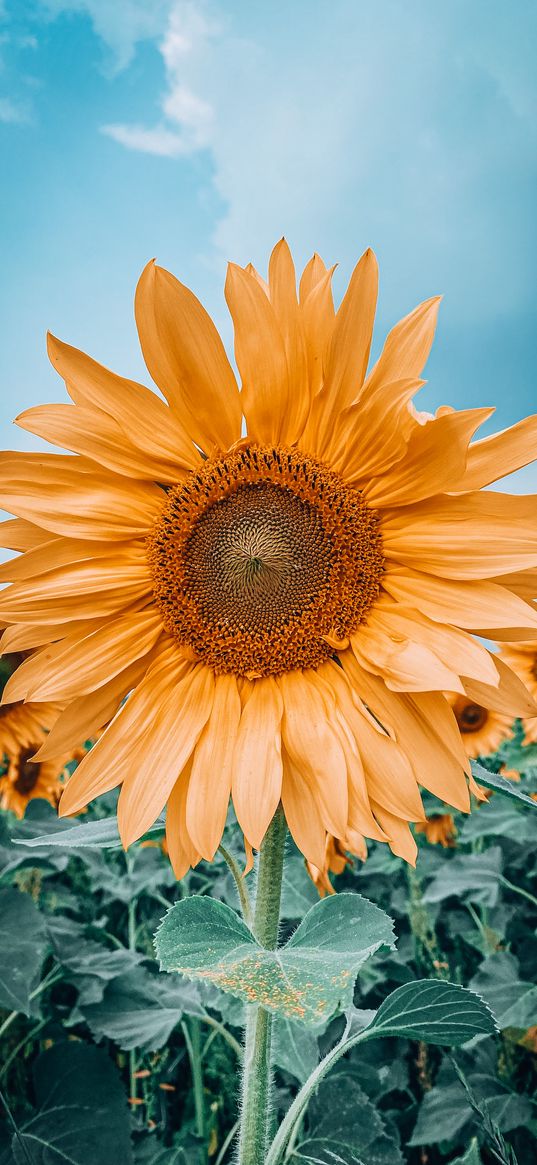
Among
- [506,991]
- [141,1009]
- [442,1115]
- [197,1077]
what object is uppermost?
[141,1009]

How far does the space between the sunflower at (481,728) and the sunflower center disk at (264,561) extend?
263cm

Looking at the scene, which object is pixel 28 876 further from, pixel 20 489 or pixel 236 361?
pixel 236 361

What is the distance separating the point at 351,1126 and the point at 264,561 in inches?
45.9

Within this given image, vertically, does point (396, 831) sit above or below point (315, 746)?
below

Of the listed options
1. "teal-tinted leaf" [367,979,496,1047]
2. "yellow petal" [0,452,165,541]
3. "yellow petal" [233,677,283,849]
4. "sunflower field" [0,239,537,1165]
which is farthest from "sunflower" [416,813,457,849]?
"yellow petal" [0,452,165,541]

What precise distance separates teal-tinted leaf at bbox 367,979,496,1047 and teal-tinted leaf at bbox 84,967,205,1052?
67cm

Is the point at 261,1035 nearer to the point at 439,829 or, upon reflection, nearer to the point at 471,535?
the point at 471,535

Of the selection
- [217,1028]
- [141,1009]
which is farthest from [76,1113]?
[217,1028]

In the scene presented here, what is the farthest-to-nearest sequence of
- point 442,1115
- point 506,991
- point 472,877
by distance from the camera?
point 472,877 → point 506,991 → point 442,1115

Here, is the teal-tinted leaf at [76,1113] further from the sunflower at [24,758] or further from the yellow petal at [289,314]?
the yellow petal at [289,314]

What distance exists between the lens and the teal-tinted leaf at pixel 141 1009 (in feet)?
5.84

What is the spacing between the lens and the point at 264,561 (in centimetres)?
135

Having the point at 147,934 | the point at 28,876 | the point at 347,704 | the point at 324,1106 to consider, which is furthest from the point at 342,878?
the point at 347,704

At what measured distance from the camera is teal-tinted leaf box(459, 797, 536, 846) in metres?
2.74
